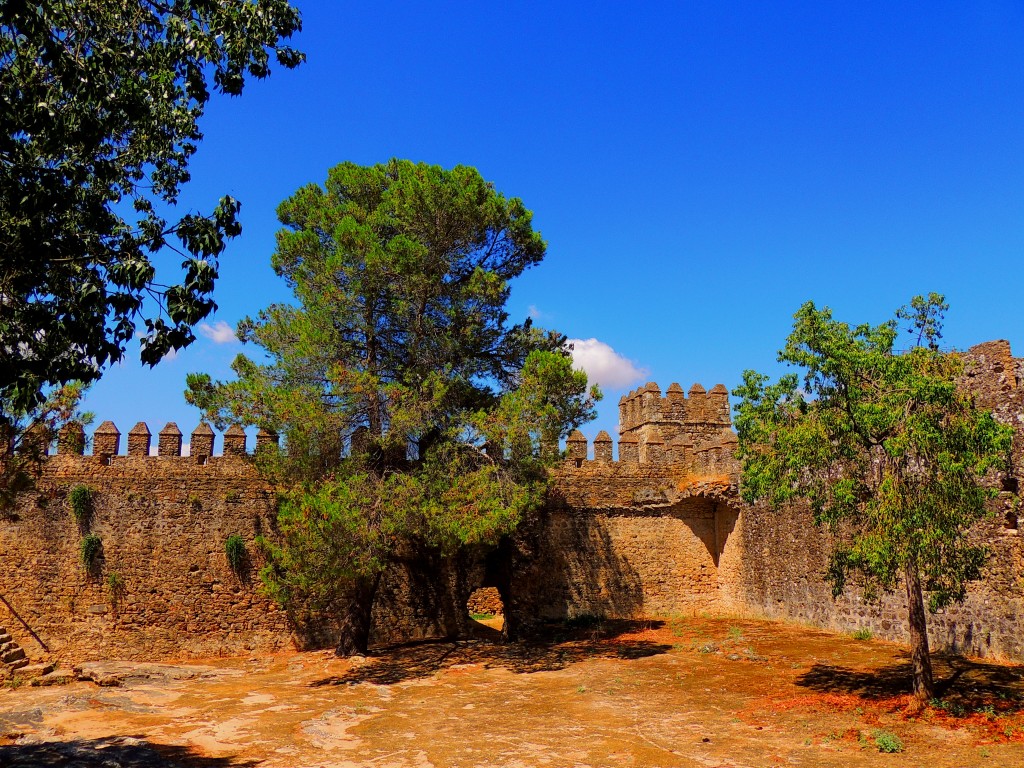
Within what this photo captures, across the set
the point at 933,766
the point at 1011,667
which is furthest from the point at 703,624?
the point at 933,766

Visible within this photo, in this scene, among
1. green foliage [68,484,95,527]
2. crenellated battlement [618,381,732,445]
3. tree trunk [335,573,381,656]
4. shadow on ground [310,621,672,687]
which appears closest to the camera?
shadow on ground [310,621,672,687]

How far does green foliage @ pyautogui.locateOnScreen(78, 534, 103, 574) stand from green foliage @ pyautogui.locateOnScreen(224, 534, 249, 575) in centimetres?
271

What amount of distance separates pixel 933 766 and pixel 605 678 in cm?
641

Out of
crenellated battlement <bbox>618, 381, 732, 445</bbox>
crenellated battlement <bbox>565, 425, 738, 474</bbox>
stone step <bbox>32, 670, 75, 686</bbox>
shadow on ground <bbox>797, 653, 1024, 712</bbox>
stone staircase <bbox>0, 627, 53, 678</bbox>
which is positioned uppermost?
crenellated battlement <bbox>618, 381, 732, 445</bbox>

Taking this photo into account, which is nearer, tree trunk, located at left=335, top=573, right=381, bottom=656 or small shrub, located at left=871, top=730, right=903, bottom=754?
small shrub, located at left=871, top=730, right=903, bottom=754

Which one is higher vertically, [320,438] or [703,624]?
[320,438]

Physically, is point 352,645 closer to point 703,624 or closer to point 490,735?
point 490,735

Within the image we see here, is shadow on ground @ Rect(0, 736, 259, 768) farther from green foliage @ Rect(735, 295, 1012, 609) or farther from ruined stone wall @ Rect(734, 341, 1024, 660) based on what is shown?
ruined stone wall @ Rect(734, 341, 1024, 660)

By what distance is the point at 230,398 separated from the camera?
50.6 feet

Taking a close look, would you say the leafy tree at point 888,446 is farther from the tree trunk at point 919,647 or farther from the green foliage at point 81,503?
the green foliage at point 81,503

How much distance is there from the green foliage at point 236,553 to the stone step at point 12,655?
4.20 metres

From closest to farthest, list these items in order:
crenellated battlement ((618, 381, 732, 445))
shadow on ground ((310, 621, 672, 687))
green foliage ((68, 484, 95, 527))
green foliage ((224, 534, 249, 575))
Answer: shadow on ground ((310, 621, 672, 687)), green foliage ((68, 484, 95, 527)), green foliage ((224, 534, 249, 575)), crenellated battlement ((618, 381, 732, 445))

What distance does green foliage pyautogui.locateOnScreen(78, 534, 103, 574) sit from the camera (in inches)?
663

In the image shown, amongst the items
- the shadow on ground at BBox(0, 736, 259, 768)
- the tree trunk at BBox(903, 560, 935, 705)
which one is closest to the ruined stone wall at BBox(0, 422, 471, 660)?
the shadow on ground at BBox(0, 736, 259, 768)
